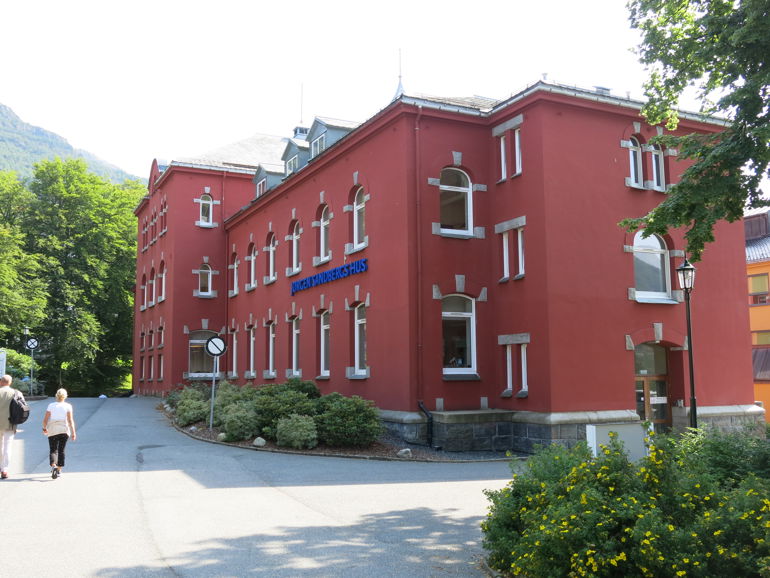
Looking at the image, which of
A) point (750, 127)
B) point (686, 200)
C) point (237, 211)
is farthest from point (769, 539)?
point (237, 211)

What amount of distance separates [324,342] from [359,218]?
14.5 feet

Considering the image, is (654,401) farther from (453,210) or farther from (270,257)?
(270,257)

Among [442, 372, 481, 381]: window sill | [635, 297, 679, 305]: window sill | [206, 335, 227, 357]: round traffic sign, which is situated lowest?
[442, 372, 481, 381]: window sill

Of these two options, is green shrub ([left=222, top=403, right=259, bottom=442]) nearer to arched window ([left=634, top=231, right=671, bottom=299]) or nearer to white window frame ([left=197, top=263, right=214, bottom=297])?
arched window ([left=634, top=231, right=671, bottom=299])

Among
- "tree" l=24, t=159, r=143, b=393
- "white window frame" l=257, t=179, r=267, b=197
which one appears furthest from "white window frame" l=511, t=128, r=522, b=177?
"tree" l=24, t=159, r=143, b=393

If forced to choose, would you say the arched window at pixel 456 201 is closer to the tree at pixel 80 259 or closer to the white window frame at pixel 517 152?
the white window frame at pixel 517 152

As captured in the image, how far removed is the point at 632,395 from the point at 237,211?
21489mm

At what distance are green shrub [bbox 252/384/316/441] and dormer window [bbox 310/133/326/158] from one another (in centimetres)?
915

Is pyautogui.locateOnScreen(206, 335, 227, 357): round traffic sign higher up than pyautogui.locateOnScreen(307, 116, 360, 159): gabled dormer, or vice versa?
pyautogui.locateOnScreen(307, 116, 360, 159): gabled dormer

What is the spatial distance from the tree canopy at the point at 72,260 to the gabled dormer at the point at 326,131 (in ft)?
71.1

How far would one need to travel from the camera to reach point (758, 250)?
38.0 m

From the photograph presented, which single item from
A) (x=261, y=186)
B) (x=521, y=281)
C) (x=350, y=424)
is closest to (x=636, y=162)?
(x=521, y=281)

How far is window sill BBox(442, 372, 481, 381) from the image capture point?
18.5m

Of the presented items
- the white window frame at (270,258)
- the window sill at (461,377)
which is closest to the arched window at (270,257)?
the white window frame at (270,258)
